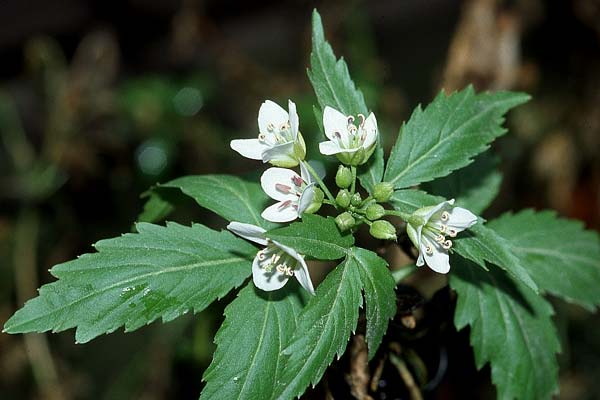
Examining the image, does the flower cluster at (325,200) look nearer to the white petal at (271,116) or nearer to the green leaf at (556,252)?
the white petal at (271,116)

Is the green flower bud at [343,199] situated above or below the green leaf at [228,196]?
below

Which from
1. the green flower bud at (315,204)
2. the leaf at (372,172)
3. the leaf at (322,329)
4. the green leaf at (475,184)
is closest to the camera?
the leaf at (322,329)

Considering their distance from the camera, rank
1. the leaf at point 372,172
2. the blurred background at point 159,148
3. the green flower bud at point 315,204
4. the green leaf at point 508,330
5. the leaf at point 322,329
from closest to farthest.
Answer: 1. the leaf at point 322,329
2. the green flower bud at point 315,204
3. the leaf at point 372,172
4. the green leaf at point 508,330
5. the blurred background at point 159,148

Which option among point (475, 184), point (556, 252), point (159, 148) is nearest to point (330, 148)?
point (475, 184)

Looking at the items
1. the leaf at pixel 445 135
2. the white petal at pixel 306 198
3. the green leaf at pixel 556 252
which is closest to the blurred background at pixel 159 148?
the green leaf at pixel 556 252

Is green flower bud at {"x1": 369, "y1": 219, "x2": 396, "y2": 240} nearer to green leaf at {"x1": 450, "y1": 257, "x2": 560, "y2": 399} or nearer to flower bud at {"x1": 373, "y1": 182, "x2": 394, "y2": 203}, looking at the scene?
flower bud at {"x1": 373, "y1": 182, "x2": 394, "y2": 203}

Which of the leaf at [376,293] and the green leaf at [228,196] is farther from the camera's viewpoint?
the green leaf at [228,196]

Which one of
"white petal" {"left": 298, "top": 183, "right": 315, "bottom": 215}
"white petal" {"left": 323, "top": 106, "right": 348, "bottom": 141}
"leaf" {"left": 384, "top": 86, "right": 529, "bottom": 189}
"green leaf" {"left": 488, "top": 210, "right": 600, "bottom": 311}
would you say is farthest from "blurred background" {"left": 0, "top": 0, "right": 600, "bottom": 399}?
"white petal" {"left": 298, "top": 183, "right": 315, "bottom": 215}

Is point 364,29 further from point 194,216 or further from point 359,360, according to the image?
point 359,360
